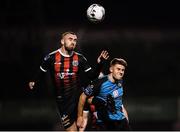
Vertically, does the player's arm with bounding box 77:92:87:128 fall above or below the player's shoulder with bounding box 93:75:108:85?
below

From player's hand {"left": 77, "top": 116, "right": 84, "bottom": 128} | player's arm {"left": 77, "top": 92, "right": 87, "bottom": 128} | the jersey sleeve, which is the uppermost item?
the jersey sleeve

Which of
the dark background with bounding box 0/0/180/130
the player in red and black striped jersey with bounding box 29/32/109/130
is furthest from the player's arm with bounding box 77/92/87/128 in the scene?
the dark background with bounding box 0/0/180/130

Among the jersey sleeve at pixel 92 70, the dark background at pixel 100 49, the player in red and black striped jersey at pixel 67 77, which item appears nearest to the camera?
the jersey sleeve at pixel 92 70

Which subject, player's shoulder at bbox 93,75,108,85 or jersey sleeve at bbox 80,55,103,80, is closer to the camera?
jersey sleeve at bbox 80,55,103,80

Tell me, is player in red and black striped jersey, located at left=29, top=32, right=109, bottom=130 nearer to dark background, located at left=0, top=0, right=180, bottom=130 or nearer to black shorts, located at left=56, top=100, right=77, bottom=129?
black shorts, located at left=56, top=100, right=77, bottom=129

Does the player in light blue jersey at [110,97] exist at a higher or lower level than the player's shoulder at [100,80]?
lower

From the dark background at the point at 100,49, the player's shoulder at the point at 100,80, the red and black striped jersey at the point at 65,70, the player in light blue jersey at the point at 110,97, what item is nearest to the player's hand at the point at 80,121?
the player in light blue jersey at the point at 110,97

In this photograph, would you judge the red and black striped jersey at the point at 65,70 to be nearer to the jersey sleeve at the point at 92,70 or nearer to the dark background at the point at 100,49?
the jersey sleeve at the point at 92,70

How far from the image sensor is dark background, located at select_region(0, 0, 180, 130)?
18.3 m

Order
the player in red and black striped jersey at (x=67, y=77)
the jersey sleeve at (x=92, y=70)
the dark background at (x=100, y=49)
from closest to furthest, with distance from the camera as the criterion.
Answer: the jersey sleeve at (x=92, y=70) < the player in red and black striped jersey at (x=67, y=77) < the dark background at (x=100, y=49)

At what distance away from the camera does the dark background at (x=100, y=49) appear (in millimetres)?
18344

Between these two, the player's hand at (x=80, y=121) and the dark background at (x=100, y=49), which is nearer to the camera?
the player's hand at (x=80, y=121)

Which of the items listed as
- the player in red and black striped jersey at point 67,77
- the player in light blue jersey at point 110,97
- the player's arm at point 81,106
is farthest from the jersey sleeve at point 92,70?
the player's arm at point 81,106

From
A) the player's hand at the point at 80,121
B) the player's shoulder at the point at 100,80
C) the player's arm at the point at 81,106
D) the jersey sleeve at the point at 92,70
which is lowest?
the player's hand at the point at 80,121
